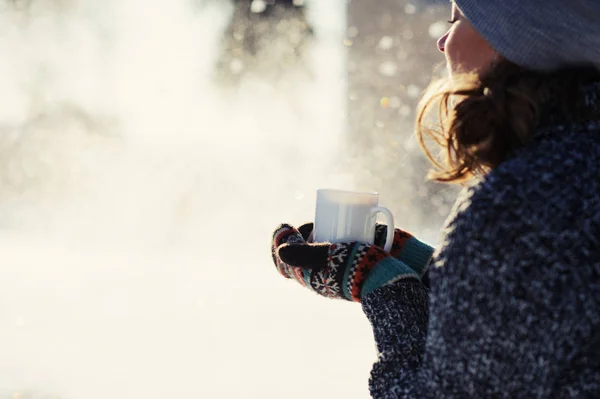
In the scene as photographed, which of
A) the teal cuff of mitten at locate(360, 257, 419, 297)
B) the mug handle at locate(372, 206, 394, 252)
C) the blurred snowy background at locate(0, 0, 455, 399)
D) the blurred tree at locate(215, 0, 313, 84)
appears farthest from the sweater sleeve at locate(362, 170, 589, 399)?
the blurred tree at locate(215, 0, 313, 84)

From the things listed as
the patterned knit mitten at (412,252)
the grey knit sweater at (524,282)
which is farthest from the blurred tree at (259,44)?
the grey knit sweater at (524,282)

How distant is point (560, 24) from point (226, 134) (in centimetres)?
616

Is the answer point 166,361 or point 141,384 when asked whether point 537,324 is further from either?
point 166,361

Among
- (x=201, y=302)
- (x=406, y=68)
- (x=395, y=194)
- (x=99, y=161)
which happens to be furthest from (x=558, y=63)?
(x=99, y=161)

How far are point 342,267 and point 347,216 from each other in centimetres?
10

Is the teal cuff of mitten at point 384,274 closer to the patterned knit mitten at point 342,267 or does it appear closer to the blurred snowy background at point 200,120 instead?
the patterned knit mitten at point 342,267

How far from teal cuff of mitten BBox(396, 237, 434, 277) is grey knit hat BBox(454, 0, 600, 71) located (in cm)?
34

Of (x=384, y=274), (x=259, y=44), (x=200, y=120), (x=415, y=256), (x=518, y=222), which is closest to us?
(x=518, y=222)

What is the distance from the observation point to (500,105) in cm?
58

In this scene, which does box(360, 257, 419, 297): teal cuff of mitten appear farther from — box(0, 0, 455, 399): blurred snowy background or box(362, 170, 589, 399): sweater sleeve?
box(0, 0, 455, 399): blurred snowy background

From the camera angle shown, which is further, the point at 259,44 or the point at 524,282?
the point at 259,44

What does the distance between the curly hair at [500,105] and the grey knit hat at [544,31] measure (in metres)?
0.01

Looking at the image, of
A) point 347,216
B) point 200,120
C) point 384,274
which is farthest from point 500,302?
point 200,120

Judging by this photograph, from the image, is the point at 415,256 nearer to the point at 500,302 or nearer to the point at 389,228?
the point at 389,228
